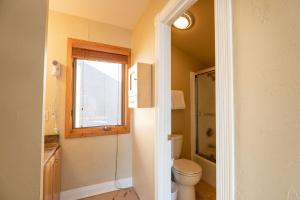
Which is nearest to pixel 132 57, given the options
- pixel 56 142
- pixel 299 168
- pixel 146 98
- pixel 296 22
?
pixel 146 98

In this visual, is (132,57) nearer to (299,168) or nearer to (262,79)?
(262,79)

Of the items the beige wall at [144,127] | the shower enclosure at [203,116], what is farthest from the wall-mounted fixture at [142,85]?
the shower enclosure at [203,116]

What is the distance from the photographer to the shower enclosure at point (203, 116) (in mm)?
2488

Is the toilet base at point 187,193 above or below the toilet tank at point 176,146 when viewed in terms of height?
below

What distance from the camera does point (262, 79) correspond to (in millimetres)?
570

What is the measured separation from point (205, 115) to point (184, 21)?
5.08ft

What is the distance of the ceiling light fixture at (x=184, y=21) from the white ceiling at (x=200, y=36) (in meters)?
0.05

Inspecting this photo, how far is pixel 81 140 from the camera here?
2.05 m

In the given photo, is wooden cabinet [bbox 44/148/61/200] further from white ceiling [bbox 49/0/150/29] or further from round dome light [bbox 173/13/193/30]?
round dome light [bbox 173/13/193/30]

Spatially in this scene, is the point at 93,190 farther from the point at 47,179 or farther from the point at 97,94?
the point at 97,94

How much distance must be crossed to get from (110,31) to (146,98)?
1.33 m

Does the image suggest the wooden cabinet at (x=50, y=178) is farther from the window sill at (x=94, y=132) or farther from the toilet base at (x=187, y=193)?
the toilet base at (x=187, y=193)

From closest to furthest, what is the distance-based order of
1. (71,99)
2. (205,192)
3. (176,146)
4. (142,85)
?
(142,85)
(71,99)
(205,192)
(176,146)

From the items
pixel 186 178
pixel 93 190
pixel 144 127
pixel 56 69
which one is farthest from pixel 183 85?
pixel 93 190
